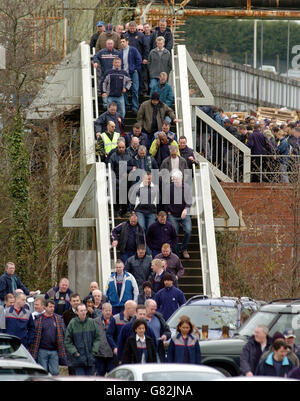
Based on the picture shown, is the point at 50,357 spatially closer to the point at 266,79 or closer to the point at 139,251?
the point at 139,251

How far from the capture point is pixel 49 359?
1812 cm

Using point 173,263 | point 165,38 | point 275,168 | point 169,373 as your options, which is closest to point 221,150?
point 275,168

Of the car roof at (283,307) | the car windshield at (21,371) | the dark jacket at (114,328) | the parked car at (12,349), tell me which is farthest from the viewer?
the dark jacket at (114,328)

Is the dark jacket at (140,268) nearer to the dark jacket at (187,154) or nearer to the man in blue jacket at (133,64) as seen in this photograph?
the dark jacket at (187,154)

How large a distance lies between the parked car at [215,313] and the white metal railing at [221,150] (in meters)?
12.0

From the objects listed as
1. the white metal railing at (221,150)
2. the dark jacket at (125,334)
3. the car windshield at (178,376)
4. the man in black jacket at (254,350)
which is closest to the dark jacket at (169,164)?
the white metal railing at (221,150)

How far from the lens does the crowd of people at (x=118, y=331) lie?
15062 millimetres

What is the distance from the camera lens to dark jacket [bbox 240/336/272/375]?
48.9 feet

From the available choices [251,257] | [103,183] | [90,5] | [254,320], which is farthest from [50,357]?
[90,5]

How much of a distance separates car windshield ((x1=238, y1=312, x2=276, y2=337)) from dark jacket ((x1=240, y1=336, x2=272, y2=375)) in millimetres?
1826

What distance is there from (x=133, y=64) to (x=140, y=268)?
781 centimetres

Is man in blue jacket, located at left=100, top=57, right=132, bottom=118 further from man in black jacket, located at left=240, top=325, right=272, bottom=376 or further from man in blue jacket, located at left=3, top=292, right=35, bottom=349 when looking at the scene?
man in black jacket, located at left=240, top=325, right=272, bottom=376

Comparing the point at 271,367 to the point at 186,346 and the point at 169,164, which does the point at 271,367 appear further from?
the point at 169,164

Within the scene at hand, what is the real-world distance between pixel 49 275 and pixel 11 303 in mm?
12670
